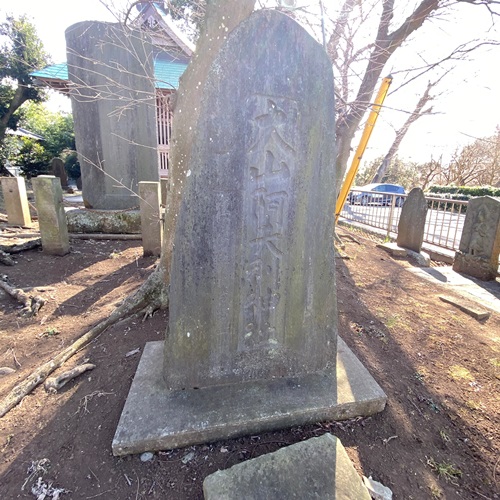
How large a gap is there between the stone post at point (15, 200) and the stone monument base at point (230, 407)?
6465 mm

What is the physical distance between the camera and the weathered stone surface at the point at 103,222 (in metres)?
5.67

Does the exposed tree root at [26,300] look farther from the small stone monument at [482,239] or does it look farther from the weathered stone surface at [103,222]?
the small stone monument at [482,239]

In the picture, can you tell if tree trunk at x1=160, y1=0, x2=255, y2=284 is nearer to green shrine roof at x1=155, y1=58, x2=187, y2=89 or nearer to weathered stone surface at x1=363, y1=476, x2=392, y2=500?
weathered stone surface at x1=363, y1=476, x2=392, y2=500

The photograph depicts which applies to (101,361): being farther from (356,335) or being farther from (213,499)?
(356,335)

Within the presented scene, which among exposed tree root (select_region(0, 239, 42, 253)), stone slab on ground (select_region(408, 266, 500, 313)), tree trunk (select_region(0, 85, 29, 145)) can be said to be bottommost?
stone slab on ground (select_region(408, 266, 500, 313))

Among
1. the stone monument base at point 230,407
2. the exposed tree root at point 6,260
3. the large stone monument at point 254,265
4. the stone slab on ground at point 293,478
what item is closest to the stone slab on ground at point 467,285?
the stone monument base at point 230,407

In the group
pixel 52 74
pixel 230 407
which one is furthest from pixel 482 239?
pixel 52 74

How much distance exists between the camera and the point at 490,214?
16.9 ft

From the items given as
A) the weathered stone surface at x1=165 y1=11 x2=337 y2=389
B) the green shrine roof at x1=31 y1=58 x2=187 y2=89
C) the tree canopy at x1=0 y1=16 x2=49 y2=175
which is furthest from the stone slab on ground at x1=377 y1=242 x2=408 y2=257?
the tree canopy at x1=0 y1=16 x2=49 y2=175

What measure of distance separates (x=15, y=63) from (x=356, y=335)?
17399 millimetres

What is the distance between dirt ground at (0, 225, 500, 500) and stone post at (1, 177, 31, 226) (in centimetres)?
390

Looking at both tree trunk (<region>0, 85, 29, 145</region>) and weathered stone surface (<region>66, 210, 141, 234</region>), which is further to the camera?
tree trunk (<region>0, 85, 29, 145</region>)

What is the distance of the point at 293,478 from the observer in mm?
1363

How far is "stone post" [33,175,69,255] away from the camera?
450 centimetres
